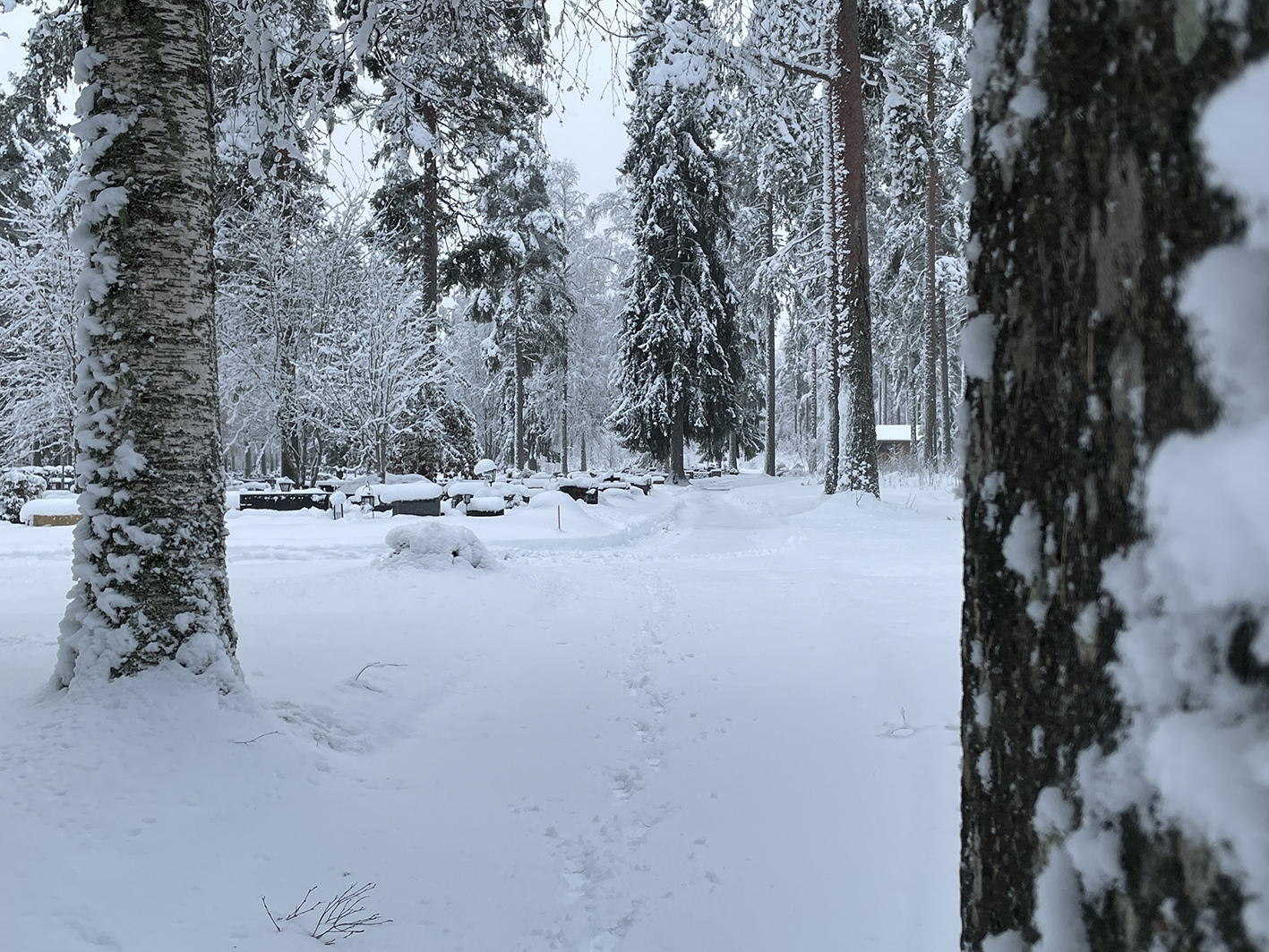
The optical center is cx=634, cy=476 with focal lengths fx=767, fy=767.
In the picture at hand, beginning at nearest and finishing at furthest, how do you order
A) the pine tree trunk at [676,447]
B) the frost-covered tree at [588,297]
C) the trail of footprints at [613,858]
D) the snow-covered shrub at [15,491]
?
1. the trail of footprints at [613,858]
2. the snow-covered shrub at [15,491]
3. the pine tree trunk at [676,447]
4. the frost-covered tree at [588,297]

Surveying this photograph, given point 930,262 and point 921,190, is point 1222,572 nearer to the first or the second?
point 921,190

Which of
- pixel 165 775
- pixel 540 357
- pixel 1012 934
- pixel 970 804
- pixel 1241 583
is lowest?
pixel 165 775

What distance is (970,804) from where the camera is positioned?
3.25 ft

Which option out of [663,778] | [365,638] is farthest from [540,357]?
[663,778]

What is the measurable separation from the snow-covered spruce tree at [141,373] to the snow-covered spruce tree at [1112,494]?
127 inches

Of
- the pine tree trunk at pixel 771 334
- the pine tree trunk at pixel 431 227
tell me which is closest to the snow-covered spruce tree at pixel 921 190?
the pine tree trunk at pixel 771 334

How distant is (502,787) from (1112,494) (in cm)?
291

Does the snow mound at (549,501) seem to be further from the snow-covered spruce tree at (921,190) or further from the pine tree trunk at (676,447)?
the pine tree trunk at (676,447)

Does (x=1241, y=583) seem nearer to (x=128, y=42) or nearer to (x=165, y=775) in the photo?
(x=165, y=775)

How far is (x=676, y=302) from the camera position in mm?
28812

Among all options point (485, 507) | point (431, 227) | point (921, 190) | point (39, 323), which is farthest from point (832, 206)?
point (39, 323)

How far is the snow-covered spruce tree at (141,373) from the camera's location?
3.19 m

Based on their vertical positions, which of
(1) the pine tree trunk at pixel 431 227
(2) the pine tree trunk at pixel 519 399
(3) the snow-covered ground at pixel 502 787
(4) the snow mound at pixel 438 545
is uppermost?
(1) the pine tree trunk at pixel 431 227

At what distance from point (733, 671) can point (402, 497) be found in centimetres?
1119
